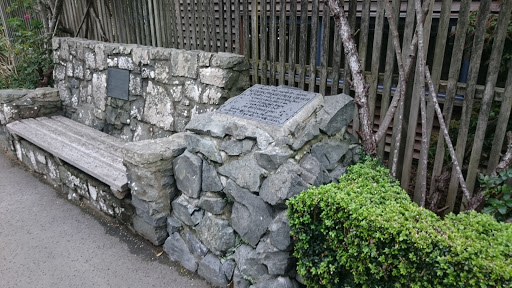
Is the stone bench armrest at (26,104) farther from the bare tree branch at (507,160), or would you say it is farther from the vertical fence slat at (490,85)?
the bare tree branch at (507,160)

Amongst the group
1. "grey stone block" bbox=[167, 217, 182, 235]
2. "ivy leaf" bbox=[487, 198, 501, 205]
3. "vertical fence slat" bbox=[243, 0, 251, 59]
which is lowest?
"grey stone block" bbox=[167, 217, 182, 235]

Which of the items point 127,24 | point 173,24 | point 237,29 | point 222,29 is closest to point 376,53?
point 237,29

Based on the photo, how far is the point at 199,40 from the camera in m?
4.11

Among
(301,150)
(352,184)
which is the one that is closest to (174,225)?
(301,150)

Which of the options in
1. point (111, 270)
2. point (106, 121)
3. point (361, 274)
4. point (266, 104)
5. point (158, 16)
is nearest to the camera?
point (361, 274)

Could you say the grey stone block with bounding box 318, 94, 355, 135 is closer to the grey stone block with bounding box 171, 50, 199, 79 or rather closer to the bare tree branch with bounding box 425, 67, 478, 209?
the bare tree branch with bounding box 425, 67, 478, 209

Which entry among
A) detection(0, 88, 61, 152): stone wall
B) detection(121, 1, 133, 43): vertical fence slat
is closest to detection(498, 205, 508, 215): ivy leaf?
detection(121, 1, 133, 43): vertical fence slat

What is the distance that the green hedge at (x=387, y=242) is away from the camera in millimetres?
1710

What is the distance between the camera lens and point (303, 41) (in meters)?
3.22

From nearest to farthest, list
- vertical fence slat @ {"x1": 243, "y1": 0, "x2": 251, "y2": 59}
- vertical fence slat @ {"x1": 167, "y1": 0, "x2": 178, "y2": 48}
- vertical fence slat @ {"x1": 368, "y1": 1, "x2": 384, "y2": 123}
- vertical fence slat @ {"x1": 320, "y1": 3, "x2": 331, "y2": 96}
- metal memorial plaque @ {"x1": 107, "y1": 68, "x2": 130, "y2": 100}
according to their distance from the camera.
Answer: vertical fence slat @ {"x1": 368, "y1": 1, "x2": 384, "y2": 123} → vertical fence slat @ {"x1": 320, "y1": 3, "x2": 331, "y2": 96} → vertical fence slat @ {"x1": 243, "y1": 0, "x2": 251, "y2": 59} → vertical fence slat @ {"x1": 167, "y1": 0, "x2": 178, "y2": 48} → metal memorial plaque @ {"x1": 107, "y1": 68, "x2": 130, "y2": 100}

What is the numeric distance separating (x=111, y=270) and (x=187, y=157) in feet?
3.91

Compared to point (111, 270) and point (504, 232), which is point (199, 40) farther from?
point (504, 232)

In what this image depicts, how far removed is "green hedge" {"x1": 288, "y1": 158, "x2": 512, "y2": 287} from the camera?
171 cm

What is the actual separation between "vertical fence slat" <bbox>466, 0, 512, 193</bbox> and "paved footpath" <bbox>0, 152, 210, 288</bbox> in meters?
2.24
